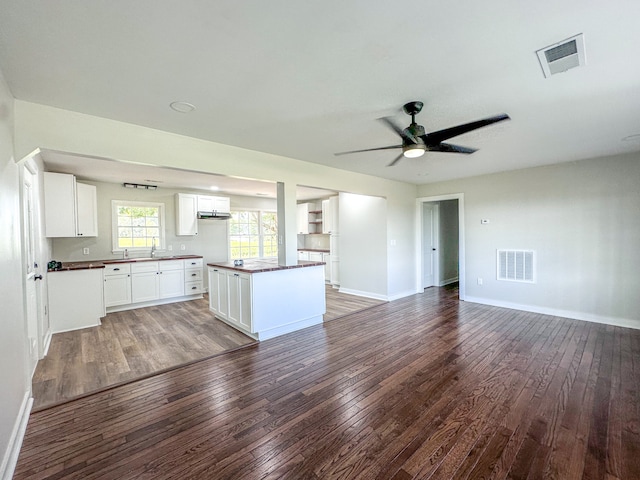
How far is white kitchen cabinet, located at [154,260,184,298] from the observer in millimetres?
5574

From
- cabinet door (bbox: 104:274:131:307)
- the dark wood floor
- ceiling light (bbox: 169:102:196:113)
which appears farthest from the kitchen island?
ceiling light (bbox: 169:102:196:113)

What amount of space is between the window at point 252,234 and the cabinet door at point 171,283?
161 centimetres

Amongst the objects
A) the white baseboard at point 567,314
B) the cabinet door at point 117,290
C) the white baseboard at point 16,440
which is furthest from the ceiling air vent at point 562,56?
the cabinet door at point 117,290

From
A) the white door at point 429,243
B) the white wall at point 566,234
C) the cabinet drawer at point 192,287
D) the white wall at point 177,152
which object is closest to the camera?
the white wall at point 177,152

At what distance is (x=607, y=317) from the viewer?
4238 millimetres

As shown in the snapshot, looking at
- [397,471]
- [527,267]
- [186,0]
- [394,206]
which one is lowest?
[397,471]

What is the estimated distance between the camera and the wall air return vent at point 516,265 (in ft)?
16.2

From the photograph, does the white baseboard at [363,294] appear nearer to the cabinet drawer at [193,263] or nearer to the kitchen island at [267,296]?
the kitchen island at [267,296]

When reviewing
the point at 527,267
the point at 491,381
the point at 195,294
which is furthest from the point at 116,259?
the point at 527,267

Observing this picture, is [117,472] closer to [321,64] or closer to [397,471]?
[397,471]

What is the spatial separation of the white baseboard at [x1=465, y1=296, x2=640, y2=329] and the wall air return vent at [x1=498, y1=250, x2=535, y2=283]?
46 cm

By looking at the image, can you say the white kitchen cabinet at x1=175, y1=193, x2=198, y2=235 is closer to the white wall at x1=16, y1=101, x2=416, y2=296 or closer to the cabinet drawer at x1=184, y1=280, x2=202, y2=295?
the cabinet drawer at x1=184, y1=280, x2=202, y2=295

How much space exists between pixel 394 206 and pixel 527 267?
2551mm

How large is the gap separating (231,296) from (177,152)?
206cm
